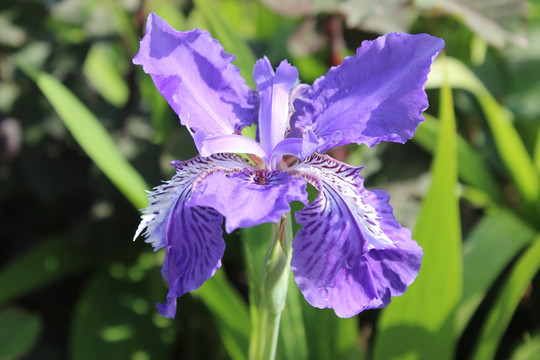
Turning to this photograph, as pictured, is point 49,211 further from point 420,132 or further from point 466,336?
point 466,336

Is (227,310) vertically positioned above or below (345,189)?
below

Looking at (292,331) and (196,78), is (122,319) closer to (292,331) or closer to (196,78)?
(292,331)

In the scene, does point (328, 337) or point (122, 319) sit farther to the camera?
point (122, 319)

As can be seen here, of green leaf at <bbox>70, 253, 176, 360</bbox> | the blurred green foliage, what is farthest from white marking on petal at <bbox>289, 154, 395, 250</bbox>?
green leaf at <bbox>70, 253, 176, 360</bbox>

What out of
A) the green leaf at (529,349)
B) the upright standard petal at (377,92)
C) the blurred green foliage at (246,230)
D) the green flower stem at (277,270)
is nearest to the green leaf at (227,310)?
the blurred green foliage at (246,230)

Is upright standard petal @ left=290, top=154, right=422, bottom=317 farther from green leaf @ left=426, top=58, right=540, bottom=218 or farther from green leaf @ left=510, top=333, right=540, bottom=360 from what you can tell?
green leaf @ left=426, top=58, right=540, bottom=218

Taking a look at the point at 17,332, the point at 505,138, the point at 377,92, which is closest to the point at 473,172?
the point at 505,138

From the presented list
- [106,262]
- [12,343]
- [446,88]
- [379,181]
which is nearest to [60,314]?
[106,262]

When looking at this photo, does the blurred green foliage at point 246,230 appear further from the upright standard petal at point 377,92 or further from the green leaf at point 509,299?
the upright standard petal at point 377,92
